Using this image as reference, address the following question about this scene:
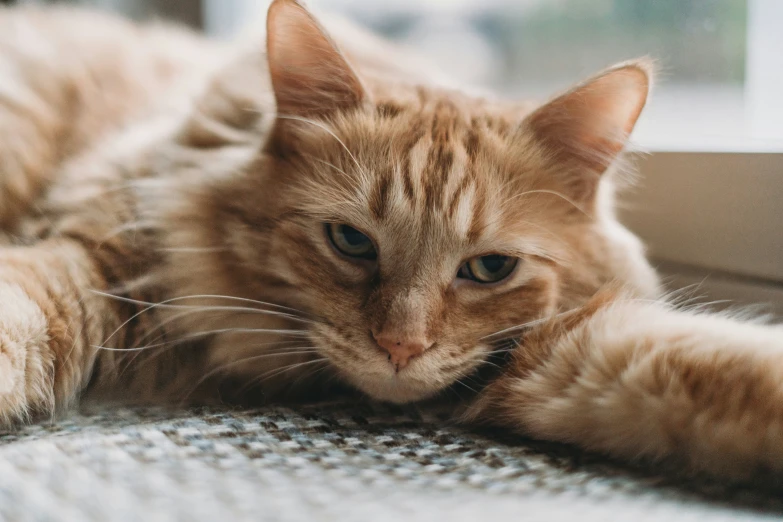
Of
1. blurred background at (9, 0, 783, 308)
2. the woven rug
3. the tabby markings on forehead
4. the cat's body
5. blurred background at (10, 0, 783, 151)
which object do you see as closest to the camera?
the woven rug

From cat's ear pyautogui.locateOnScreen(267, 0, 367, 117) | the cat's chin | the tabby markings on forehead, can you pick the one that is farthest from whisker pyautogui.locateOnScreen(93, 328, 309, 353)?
cat's ear pyautogui.locateOnScreen(267, 0, 367, 117)

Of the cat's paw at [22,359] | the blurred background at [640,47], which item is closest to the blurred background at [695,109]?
the blurred background at [640,47]

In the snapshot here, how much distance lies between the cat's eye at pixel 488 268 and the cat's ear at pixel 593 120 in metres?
0.21

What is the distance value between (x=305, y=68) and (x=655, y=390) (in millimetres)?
766

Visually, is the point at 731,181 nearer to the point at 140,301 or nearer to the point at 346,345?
the point at 346,345

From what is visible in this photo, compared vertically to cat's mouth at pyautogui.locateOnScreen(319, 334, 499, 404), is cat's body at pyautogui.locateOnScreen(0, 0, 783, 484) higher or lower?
higher

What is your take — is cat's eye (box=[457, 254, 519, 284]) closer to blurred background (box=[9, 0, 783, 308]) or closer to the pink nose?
the pink nose

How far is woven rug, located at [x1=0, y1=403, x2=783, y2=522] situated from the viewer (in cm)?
75

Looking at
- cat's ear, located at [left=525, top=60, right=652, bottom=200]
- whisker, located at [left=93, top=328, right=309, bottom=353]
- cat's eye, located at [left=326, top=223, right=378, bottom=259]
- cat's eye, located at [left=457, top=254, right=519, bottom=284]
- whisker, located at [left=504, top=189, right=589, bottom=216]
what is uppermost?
cat's ear, located at [left=525, top=60, right=652, bottom=200]

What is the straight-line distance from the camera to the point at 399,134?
1213 mm

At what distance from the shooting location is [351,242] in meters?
1.19

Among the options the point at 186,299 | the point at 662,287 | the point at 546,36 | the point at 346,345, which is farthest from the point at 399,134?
the point at 546,36

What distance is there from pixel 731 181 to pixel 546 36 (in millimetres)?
848

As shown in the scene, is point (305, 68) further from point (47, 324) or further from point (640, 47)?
point (640, 47)
